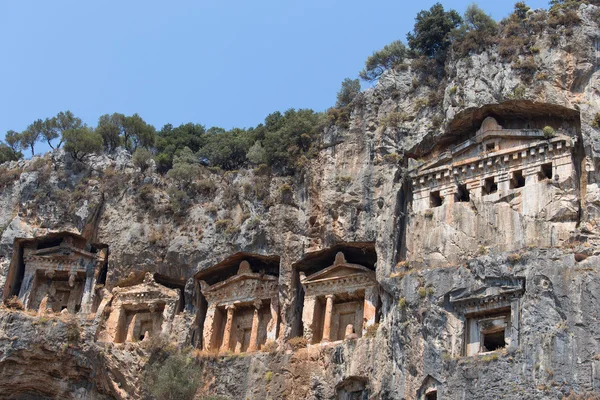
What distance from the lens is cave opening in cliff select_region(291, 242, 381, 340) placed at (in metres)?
34.0

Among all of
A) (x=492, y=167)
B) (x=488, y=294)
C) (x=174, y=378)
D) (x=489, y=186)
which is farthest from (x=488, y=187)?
(x=174, y=378)

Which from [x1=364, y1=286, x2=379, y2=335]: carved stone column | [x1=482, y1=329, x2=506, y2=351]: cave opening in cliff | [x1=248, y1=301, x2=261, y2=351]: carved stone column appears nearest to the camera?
[x1=482, y1=329, x2=506, y2=351]: cave opening in cliff

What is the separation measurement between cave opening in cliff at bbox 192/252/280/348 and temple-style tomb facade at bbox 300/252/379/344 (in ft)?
6.47

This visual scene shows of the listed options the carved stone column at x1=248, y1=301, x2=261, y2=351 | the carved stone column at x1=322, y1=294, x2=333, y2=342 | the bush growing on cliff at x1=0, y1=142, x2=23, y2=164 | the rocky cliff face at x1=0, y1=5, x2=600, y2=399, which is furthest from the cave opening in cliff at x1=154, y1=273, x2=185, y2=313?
the bush growing on cliff at x1=0, y1=142, x2=23, y2=164

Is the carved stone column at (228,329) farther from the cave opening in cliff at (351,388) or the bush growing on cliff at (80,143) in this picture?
the bush growing on cliff at (80,143)

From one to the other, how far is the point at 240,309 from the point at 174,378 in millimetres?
5070

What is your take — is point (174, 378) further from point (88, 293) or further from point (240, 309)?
point (88, 293)

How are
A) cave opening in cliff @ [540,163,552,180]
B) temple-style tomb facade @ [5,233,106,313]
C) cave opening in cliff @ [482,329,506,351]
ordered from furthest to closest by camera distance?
temple-style tomb facade @ [5,233,106,313]
cave opening in cliff @ [540,163,552,180]
cave opening in cliff @ [482,329,506,351]

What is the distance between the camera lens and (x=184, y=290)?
122 feet

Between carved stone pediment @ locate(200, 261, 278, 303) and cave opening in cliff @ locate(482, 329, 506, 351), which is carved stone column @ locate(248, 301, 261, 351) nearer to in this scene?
carved stone pediment @ locate(200, 261, 278, 303)

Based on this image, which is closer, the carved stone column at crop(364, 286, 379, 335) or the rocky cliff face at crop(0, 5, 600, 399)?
the rocky cliff face at crop(0, 5, 600, 399)

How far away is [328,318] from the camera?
33594mm

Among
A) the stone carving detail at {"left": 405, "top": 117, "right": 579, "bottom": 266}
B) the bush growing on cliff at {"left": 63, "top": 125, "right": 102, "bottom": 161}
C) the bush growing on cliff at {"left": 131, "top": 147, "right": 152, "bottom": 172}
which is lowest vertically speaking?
the stone carving detail at {"left": 405, "top": 117, "right": 579, "bottom": 266}

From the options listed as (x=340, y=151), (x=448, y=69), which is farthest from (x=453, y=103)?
(x=340, y=151)
